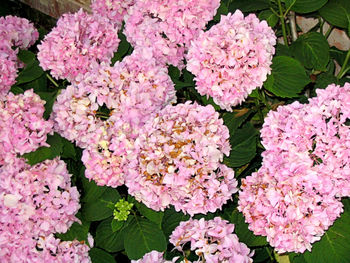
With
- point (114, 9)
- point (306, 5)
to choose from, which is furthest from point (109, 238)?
point (306, 5)

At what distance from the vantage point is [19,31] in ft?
6.71

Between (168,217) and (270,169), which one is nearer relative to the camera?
(270,169)

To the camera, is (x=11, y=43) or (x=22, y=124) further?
(x=11, y=43)

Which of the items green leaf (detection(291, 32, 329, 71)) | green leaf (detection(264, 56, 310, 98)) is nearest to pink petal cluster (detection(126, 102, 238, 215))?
green leaf (detection(264, 56, 310, 98))

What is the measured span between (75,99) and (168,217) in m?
0.45

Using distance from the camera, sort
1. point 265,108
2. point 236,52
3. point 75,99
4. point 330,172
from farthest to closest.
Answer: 1. point 265,108
2. point 75,99
3. point 236,52
4. point 330,172

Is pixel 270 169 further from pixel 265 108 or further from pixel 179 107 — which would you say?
pixel 265 108

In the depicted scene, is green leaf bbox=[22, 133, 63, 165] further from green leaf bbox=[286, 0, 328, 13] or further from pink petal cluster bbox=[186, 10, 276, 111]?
green leaf bbox=[286, 0, 328, 13]

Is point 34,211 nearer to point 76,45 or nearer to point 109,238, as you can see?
point 109,238

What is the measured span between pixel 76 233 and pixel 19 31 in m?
0.83

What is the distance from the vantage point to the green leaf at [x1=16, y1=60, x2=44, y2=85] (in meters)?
1.88

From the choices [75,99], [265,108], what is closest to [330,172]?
[265,108]

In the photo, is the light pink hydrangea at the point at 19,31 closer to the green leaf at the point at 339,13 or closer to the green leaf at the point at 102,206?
the green leaf at the point at 102,206

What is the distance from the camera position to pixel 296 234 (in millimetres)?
1265
